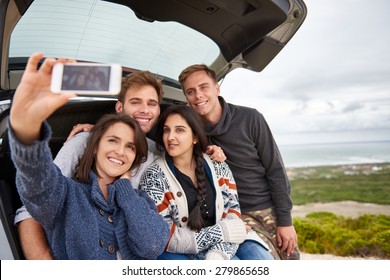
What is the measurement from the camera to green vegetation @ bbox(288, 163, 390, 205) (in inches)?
185

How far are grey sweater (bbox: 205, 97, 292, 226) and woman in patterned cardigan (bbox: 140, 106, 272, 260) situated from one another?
0.48ft

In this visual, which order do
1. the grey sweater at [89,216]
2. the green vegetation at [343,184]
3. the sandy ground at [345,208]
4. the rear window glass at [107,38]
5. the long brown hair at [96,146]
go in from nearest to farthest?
the grey sweater at [89,216] → the long brown hair at [96,146] → the rear window glass at [107,38] → the sandy ground at [345,208] → the green vegetation at [343,184]

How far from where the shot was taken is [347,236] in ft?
10.6

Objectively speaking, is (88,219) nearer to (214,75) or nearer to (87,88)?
(87,88)

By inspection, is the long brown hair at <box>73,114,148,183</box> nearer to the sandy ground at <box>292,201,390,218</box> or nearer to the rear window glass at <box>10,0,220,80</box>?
the rear window glass at <box>10,0,220,80</box>

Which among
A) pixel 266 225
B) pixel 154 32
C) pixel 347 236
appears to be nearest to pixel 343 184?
pixel 347 236

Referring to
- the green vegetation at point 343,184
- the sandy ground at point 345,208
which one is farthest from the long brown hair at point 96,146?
the green vegetation at point 343,184

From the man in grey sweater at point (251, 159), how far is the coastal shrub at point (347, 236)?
59.6 inches

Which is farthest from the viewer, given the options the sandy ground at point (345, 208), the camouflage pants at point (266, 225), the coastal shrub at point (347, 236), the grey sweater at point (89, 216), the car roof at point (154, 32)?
the sandy ground at point (345, 208)

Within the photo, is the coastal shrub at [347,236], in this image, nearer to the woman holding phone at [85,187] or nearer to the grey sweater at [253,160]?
the grey sweater at [253,160]

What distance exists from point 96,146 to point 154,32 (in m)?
0.62

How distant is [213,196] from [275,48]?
0.66 m

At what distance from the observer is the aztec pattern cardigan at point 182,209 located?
3.59 feet

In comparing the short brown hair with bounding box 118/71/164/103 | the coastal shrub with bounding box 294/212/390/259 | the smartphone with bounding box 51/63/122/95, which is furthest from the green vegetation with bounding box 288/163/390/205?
the smartphone with bounding box 51/63/122/95
